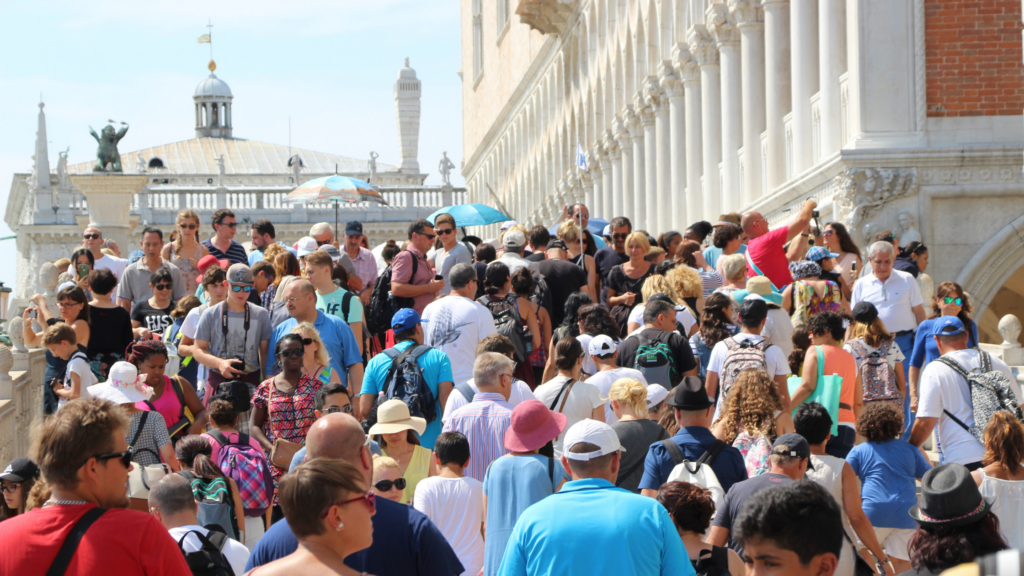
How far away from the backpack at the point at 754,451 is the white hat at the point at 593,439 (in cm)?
188

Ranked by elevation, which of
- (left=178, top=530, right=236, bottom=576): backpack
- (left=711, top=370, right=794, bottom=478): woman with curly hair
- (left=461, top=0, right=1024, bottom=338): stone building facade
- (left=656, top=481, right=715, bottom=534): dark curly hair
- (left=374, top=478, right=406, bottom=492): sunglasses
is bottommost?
(left=178, top=530, right=236, bottom=576): backpack

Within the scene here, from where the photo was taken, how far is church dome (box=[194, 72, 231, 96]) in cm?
9556

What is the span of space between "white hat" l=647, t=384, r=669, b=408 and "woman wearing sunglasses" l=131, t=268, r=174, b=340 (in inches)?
205

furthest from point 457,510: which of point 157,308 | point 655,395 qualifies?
point 157,308

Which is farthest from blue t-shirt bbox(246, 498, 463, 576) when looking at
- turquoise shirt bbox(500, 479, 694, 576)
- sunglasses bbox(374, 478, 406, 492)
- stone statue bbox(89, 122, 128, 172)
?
stone statue bbox(89, 122, 128, 172)

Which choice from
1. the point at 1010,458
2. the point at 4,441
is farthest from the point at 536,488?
the point at 4,441

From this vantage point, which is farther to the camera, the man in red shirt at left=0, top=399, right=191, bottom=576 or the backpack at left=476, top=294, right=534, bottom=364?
the backpack at left=476, top=294, right=534, bottom=364

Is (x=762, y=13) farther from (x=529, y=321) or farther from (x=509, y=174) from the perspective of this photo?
(x=509, y=174)

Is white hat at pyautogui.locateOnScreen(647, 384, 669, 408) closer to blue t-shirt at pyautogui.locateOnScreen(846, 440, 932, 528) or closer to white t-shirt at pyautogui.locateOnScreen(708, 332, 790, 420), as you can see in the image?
white t-shirt at pyautogui.locateOnScreen(708, 332, 790, 420)

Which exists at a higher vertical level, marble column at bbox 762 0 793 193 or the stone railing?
marble column at bbox 762 0 793 193

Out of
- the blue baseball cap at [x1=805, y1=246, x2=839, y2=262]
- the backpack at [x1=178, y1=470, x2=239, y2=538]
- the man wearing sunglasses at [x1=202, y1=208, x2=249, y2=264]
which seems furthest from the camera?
the man wearing sunglasses at [x1=202, y1=208, x2=249, y2=264]

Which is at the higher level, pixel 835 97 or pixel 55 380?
pixel 835 97

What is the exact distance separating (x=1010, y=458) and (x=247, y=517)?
4.47 metres

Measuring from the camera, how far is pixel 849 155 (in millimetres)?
14906
